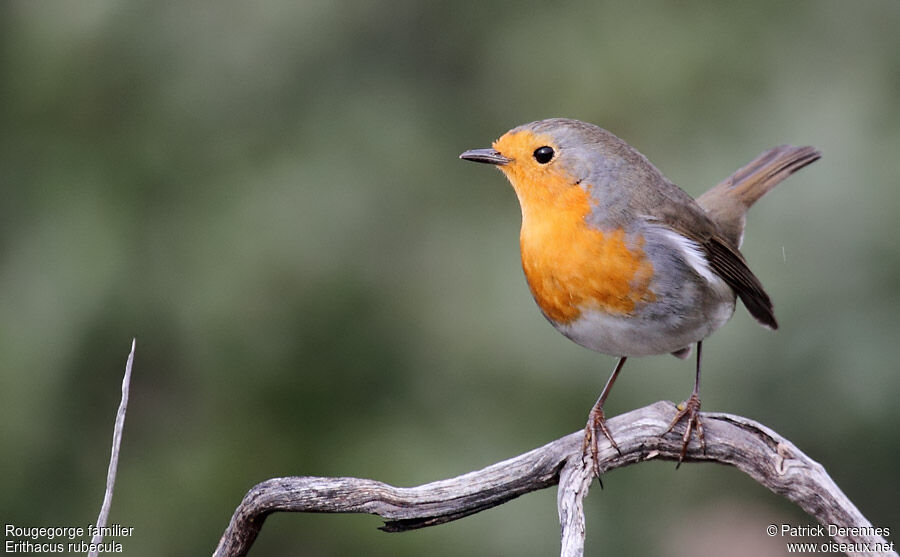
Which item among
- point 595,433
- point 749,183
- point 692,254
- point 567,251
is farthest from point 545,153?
point 749,183

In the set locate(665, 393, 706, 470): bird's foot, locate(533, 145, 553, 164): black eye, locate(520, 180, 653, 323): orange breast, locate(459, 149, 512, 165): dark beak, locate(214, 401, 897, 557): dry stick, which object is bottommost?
locate(214, 401, 897, 557): dry stick

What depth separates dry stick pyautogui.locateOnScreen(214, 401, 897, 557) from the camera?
262cm

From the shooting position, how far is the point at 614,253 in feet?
10.1

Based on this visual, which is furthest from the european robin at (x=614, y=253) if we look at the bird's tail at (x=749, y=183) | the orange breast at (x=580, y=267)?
the bird's tail at (x=749, y=183)

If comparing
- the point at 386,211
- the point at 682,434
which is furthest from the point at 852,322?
the point at 386,211

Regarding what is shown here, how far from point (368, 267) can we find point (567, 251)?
42.9 inches

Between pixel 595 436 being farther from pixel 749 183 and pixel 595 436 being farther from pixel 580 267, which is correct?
pixel 749 183

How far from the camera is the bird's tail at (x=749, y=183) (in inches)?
148

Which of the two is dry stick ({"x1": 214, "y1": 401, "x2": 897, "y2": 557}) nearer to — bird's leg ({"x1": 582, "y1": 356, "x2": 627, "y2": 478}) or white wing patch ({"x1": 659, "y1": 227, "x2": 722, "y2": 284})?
bird's leg ({"x1": 582, "y1": 356, "x2": 627, "y2": 478})

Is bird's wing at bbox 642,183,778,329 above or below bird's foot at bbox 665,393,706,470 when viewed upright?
above

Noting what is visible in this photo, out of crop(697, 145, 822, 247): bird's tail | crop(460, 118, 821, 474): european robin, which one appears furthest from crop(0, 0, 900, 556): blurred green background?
crop(460, 118, 821, 474): european robin

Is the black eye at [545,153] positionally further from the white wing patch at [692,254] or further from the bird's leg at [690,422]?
the bird's leg at [690,422]

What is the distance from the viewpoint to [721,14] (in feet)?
14.1

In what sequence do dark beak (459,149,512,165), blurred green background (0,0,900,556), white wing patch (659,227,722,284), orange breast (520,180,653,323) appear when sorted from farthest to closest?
1. blurred green background (0,0,900,556)
2. dark beak (459,149,512,165)
3. white wing patch (659,227,722,284)
4. orange breast (520,180,653,323)
